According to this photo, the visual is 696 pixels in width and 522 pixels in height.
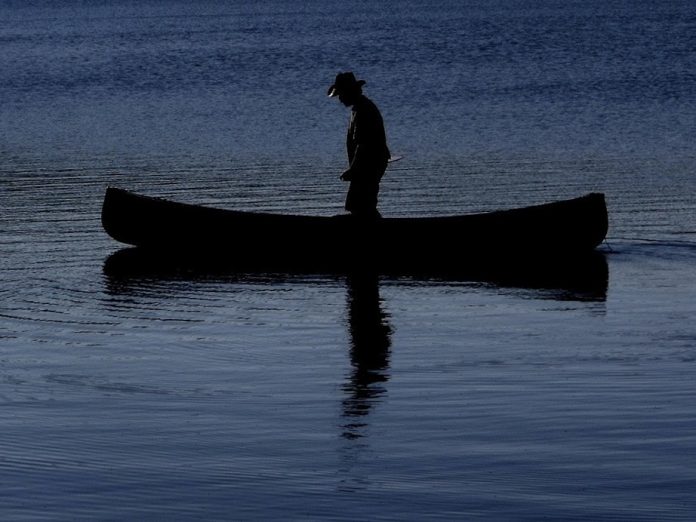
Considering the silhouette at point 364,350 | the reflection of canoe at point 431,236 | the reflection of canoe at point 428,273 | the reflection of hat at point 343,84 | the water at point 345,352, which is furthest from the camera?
the reflection of canoe at point 431,236

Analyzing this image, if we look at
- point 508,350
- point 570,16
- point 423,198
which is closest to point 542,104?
point 423,198

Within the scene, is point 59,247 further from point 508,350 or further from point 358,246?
point 508,350

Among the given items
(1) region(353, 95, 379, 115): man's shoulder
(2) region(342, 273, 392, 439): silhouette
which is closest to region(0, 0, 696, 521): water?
(2) region(342, 273, 392, 439): silhouette

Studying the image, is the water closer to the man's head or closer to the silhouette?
the silhouette

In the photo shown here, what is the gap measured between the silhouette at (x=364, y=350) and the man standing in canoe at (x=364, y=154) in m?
1.04

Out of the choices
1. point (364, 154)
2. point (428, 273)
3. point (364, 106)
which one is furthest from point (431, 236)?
point (364, 106)

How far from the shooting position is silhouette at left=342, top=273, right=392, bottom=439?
9220 millimetres

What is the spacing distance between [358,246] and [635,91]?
2453 centimetres

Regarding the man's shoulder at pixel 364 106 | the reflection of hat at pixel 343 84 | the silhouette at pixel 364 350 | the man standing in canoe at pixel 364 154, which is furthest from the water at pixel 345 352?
the reflection of hat at pixel 343 84

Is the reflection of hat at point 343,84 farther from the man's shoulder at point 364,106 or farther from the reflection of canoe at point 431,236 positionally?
the reflection of canoe at point 431,236

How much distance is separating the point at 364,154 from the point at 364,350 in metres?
4.48

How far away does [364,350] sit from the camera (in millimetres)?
11180

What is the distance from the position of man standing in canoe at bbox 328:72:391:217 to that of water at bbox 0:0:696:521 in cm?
135

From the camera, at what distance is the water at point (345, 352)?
759cm
